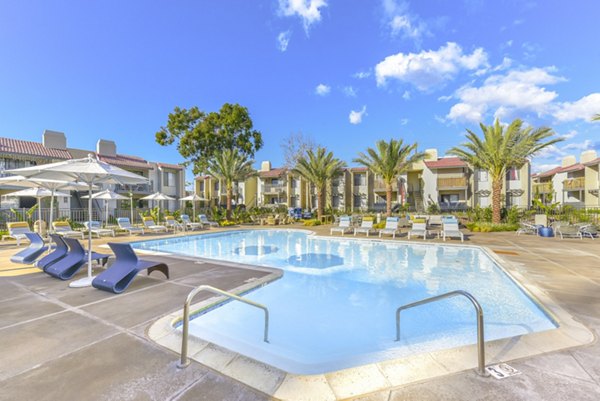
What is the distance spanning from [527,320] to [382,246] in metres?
8.77

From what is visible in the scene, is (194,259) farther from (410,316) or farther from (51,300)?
(410,316)

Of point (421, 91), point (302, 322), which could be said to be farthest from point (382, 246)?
point (421, 91)

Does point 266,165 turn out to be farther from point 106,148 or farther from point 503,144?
point 503,144

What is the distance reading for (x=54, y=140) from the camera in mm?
26312

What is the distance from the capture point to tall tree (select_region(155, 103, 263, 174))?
A: 28.9 meters

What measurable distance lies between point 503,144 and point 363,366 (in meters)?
20.5

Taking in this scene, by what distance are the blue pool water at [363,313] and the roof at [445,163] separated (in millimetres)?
25929

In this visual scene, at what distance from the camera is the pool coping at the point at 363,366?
274cm

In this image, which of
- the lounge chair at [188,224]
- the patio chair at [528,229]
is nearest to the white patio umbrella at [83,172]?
the lounge chair at [188,224]

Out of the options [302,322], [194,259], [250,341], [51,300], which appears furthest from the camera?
[194,259]

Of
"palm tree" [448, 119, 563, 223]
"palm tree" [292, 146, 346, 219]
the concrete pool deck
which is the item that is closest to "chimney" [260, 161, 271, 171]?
"palm tree" [292, 146, 346, 219]

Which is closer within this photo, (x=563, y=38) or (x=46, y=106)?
(x=563, y=38)

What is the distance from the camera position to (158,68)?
20250mm

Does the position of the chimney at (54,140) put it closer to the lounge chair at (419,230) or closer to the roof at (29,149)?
the roof at (29,149)
